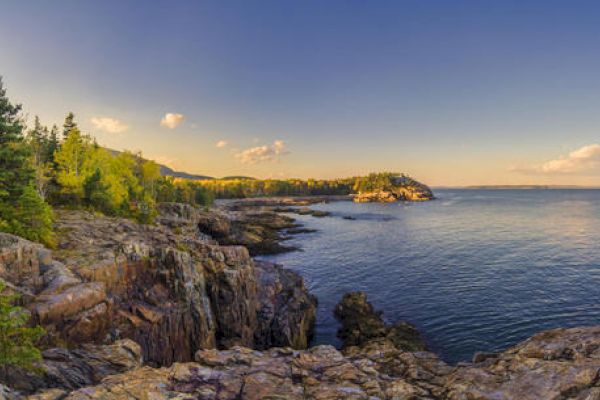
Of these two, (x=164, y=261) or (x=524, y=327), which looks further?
(x=524, y=327)

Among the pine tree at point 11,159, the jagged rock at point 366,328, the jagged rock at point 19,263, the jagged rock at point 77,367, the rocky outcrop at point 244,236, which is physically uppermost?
the pine tree at point 11,159

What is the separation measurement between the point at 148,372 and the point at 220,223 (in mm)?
63349

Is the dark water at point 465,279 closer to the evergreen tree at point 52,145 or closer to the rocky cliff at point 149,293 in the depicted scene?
the rocky cliff at point 149,293

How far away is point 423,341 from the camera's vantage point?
1121 inches

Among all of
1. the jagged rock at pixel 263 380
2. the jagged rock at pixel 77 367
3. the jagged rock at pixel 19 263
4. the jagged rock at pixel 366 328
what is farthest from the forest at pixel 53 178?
the jagged rock at pixel 366 328

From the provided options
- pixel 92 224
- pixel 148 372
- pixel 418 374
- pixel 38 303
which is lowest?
pixel 418 374

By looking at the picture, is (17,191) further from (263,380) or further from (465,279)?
(465,279)

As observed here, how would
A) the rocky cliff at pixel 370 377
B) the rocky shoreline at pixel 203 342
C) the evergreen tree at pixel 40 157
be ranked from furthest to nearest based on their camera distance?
the evergreen tree at pixel 40 157 → the rocky shoreline at pixel 203 342 → the rocky cliff at pixel 370 377

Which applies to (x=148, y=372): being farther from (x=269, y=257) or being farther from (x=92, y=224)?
(x=269, y=257)

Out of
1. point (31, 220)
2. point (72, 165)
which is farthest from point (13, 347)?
point (72, 165)

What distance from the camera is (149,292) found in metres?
23.4

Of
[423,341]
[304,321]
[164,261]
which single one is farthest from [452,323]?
[164,261]

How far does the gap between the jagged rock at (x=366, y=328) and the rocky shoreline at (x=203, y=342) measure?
0.52 feet

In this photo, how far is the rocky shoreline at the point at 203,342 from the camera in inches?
462
